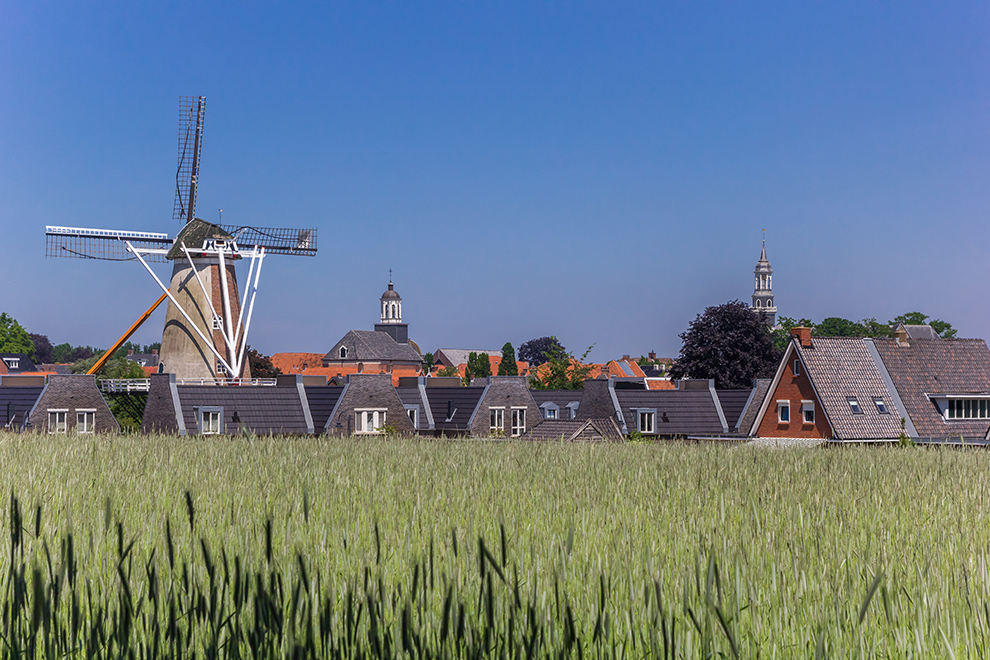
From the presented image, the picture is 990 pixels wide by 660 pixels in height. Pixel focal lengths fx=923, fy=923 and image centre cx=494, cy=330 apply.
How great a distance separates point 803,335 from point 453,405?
17416mm

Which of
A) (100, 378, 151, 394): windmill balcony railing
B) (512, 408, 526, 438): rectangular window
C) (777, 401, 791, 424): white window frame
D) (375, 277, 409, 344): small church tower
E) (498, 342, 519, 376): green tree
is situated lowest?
(512, 408, 526, 438): rectangular window

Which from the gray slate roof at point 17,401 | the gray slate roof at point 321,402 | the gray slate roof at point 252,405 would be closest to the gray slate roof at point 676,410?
the gray slate roof at point 321,402

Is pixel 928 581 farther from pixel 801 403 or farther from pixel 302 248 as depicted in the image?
pixel 302 248

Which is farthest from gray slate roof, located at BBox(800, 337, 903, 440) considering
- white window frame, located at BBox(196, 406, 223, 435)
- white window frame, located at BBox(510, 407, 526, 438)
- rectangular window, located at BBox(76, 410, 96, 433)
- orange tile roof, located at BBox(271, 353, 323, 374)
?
orange tile roof, located at BBox(271, 353, 323, 374)

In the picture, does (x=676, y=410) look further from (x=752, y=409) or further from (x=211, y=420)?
(x=211, y=420)

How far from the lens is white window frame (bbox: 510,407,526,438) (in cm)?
4759

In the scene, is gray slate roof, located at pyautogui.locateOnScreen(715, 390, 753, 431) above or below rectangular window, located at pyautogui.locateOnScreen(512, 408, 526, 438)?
above

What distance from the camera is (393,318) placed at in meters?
181

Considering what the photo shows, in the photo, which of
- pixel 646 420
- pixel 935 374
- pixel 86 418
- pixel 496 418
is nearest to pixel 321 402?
pixel 496 418

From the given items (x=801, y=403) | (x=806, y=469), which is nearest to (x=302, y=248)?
(x=801, y=403)

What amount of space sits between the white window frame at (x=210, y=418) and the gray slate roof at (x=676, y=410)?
1904cm

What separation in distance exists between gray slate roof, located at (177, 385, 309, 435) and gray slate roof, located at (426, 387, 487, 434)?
7626 mm

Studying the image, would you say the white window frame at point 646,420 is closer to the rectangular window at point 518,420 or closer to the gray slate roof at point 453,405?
the rectangular window at point 518,420

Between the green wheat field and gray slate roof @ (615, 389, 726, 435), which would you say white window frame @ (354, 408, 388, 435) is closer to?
gray slate roof @ (615, 389, 726, 435)
